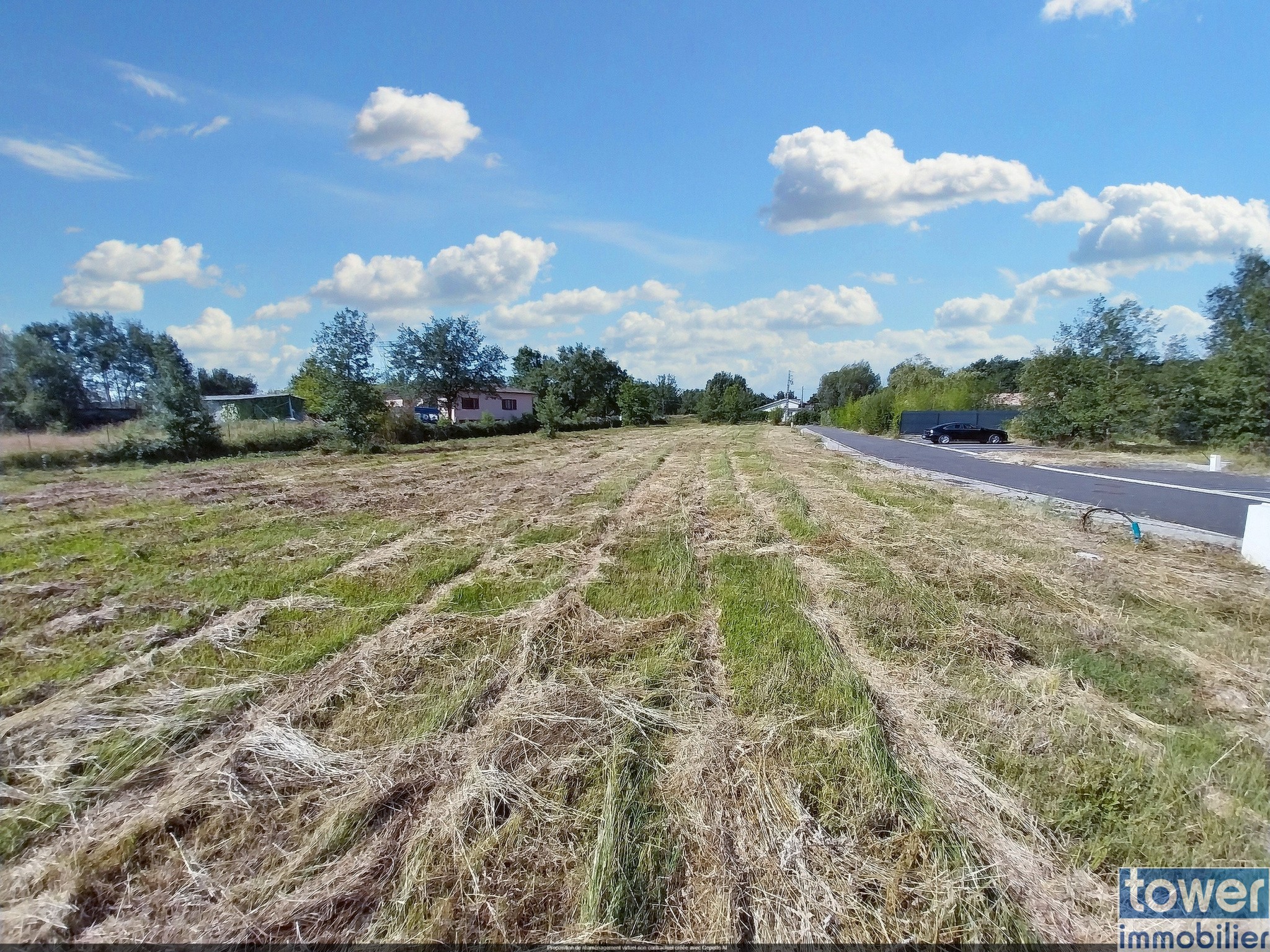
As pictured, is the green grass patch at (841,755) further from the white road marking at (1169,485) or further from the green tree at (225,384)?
the green tree at (225,384)

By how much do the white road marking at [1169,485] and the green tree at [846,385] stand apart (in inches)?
3059

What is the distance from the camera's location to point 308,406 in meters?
37.7

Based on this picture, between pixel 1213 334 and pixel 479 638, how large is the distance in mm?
30225

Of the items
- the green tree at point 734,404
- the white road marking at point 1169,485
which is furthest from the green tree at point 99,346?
the green tree at point 734,404

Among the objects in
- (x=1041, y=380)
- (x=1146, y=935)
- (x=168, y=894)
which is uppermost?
(x=1041, y=380)

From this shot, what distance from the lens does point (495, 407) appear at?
56.2m

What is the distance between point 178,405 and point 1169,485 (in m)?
28.5

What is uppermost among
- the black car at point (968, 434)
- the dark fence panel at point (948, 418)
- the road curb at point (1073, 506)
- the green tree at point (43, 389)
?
the green tree at point (43, 389)

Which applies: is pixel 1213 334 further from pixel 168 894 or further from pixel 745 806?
pixel 168 894

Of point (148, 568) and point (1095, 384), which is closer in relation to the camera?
point (148, 568)

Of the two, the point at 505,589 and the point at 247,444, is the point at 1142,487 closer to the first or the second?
the point at 505,589

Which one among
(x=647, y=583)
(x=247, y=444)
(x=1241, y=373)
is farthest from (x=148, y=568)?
(x=1241, y=373)

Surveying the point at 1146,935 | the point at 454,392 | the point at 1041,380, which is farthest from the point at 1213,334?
the point at 454,392

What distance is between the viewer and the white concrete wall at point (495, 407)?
2018 inches
